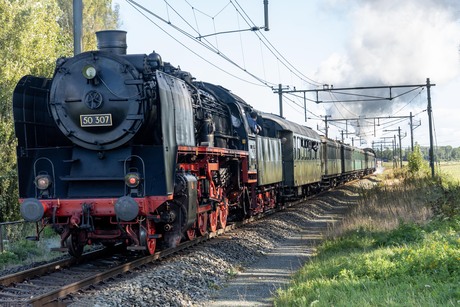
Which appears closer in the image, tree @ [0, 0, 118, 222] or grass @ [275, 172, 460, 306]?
grass @ [275, 172, 460, 306]

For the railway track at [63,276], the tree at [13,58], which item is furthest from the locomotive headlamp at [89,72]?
the tree at [13,58]

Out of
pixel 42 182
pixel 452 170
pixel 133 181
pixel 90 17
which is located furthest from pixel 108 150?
pixel 452 170

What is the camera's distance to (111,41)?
1086 centimetres

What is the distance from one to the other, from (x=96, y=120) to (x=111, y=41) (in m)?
1.77

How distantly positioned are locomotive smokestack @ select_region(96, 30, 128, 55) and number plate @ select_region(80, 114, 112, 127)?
1.54 metres

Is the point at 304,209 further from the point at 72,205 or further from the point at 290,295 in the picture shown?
the point at 290,295

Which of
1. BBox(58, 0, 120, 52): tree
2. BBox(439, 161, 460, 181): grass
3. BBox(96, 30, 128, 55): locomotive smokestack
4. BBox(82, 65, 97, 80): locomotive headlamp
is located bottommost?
BBox(439, 161, 460, 181): grass

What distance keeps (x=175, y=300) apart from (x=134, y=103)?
381 cm

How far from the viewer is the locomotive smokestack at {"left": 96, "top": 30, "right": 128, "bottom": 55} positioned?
10.9 m

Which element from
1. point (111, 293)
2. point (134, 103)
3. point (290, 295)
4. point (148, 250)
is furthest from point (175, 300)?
point (134, 103)

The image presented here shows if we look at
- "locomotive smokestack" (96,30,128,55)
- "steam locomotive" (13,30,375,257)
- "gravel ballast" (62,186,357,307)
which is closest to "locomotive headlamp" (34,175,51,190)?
"steam locomotive" (13,30,375,257)

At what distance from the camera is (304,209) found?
75.3ft

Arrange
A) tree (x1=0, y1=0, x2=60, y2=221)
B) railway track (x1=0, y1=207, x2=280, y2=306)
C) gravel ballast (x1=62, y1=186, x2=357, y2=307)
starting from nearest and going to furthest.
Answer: railway track (x1=0, y1=207, x2=280, y2=306) → gravel ballast (x1=62, y1=186, x2=357, y2=307) → tree (x1=0, y1=0, x2=60, y2=221)

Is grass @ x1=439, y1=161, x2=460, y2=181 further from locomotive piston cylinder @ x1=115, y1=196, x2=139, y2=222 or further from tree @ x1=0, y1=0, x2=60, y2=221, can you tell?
locomotive piston cylinder @ x1=115, y1=196, x2=139, y2=222
